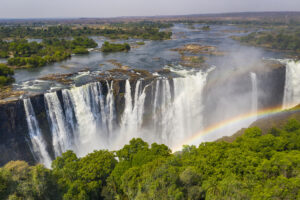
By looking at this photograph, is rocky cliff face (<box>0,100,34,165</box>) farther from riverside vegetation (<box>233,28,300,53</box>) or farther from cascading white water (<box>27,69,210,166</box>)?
riverside vegetation (<box>233,28,300,53</box>)

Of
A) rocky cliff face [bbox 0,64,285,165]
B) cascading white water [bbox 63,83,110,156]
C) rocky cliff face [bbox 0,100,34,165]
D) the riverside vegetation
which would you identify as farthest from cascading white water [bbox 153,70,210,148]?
the riverside vegetation

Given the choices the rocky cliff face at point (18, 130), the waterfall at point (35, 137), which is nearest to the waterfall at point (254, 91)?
the rocky cliff face at point (18, 130)

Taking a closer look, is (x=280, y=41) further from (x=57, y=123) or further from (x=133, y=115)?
(x=57, y=123)

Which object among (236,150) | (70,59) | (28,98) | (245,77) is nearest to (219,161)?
(236,150)

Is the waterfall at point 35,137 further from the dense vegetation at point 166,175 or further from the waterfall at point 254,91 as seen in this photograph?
the waterfall at point 254,91

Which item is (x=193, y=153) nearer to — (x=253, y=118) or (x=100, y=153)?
(x=100, y=153)
